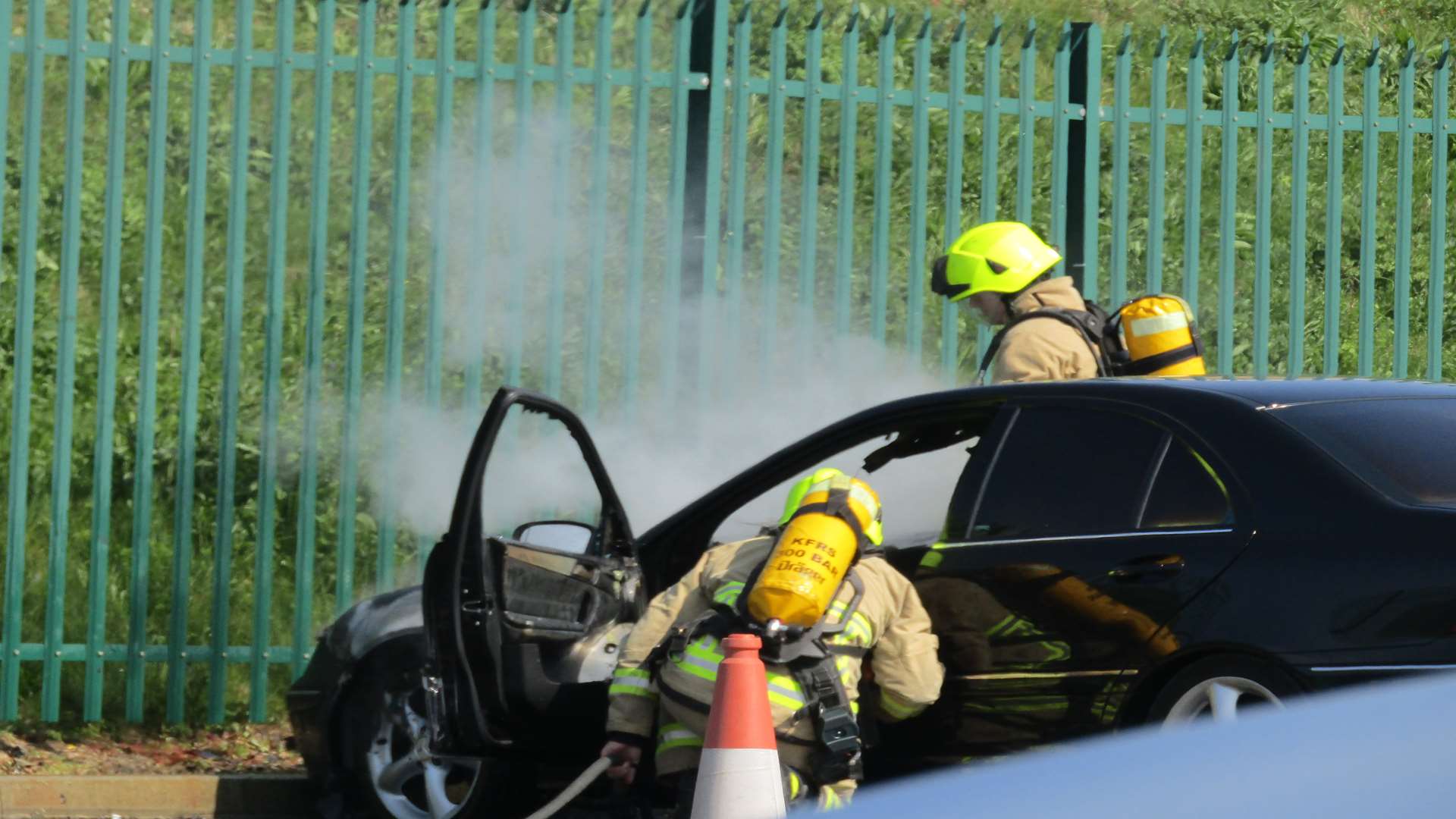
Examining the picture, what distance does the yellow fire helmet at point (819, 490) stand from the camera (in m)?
4.76

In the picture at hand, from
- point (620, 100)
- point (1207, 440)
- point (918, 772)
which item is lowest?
point (918, 772)

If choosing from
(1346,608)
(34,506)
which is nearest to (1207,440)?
(1346,608)

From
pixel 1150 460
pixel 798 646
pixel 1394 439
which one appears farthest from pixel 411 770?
pixel 1394 439

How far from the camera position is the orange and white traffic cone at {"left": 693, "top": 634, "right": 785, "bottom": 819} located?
4375mm

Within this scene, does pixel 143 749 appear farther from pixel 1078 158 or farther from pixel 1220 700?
pixel 1220 700

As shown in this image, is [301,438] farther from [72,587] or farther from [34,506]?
[34,506]

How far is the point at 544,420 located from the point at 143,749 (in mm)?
1854

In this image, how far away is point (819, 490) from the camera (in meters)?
4.75

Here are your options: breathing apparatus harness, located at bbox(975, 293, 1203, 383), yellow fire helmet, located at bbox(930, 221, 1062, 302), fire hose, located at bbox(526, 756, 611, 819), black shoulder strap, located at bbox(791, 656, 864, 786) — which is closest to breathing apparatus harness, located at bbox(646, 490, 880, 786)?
black shoulder strap, located at bbox(791, 656, 864, 786)

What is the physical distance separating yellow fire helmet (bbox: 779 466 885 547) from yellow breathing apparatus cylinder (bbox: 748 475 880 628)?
0.03 m

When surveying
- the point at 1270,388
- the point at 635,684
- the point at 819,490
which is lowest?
the point at 635,684

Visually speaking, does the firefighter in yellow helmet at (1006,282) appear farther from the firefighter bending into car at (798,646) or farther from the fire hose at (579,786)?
the fire hose at (579,786)

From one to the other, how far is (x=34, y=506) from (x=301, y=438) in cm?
243

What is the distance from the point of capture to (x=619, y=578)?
5512 millimetres
